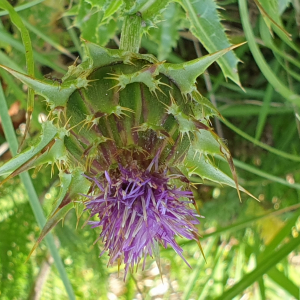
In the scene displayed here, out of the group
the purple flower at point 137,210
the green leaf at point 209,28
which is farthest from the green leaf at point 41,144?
the green leaf at point 209,28

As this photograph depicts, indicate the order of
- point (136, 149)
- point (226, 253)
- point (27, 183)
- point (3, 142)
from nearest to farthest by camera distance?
point (136, 149), point (27, 183), point (3, 142), point (226, 253)

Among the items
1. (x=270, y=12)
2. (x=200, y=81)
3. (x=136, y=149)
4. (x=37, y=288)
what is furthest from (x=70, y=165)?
(x=37, y=288)

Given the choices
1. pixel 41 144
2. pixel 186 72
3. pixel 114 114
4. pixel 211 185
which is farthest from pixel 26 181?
pixel 211 185

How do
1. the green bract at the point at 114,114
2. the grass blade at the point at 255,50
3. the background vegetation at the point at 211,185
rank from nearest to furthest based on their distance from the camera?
the green bract at the point at 114,114 < the grass blade at the point at 255,50 < the background vegetation at the point at 211,185

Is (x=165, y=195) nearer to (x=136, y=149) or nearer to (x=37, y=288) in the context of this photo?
(x=136, y=149)

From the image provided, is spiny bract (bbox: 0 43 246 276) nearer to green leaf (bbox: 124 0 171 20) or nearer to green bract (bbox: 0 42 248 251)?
green bract (bbox: 0 42 248 251)

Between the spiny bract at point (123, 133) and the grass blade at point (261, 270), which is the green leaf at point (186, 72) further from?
the grass blade at point (261, 270)

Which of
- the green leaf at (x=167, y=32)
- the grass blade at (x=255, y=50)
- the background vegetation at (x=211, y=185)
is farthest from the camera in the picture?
the background vegetation at (x=211, y=185)
